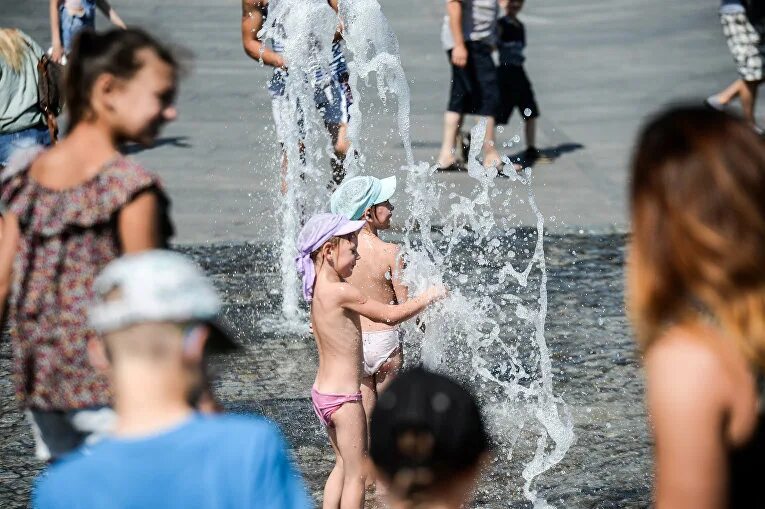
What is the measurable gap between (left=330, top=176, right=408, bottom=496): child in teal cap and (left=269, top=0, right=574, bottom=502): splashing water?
67 cm

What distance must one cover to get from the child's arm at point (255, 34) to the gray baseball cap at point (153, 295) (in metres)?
5.52

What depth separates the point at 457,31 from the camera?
32.1 feet

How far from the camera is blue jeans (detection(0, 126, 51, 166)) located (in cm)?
637

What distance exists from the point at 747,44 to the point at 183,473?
9.34 m

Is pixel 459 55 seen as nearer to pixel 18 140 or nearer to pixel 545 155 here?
pixel 545 155

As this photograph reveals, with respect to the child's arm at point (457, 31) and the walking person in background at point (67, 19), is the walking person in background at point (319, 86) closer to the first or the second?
the child's arm at point (457, 31)

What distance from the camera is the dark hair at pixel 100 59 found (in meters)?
2.97

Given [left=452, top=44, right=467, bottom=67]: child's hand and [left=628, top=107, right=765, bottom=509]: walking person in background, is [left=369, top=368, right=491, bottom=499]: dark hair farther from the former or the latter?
[left=452, top=44, right=467, bottom=67]: child's hand

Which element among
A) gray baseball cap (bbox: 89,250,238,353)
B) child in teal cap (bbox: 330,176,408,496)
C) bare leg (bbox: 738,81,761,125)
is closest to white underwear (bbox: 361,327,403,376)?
child in teal cap (bbox: 330,176,408,496)

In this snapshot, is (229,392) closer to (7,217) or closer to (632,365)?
(632,365)

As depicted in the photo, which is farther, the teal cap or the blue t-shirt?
the teal cap

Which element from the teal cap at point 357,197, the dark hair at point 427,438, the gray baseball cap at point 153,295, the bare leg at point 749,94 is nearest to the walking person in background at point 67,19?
the bare leg at point 749,94

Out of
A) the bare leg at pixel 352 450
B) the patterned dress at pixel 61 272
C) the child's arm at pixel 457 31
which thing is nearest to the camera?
the patterned dress at pixel 61 272

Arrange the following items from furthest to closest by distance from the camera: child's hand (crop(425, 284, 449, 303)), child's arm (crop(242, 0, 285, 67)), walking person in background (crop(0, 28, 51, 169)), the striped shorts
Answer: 1. the striped shorts
2. child's arm (crop(242, 0, 285, 67))
3. walking person in background (crop(0, 28, 51, 169))
4. child's hand (crop(425, 284, 449, 303))
